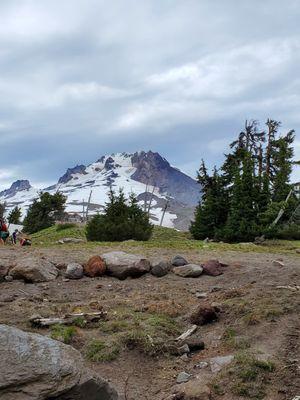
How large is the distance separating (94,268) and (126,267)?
2.64 ft

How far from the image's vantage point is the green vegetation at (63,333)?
7.58 meters

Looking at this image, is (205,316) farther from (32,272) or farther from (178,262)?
(32,272)

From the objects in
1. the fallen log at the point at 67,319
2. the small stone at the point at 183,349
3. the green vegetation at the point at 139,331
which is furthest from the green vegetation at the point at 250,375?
the fallen log at the point at 67,319

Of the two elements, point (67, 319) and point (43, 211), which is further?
point (43, 211)

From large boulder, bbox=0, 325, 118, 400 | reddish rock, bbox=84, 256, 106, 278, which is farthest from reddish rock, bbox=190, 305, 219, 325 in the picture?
reddish rock, bbox=84, 256, 106, 278

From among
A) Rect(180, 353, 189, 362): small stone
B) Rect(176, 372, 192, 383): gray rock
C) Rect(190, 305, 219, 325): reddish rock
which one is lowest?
Rect(176, 372, 192, 383): gray rock

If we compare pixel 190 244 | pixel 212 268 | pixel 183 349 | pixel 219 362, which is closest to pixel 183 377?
pixel 219 362

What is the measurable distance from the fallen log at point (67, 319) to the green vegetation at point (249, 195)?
22535 millimetres

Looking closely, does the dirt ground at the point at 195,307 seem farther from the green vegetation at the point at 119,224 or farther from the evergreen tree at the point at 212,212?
the evergreen tree at the point at 212,212

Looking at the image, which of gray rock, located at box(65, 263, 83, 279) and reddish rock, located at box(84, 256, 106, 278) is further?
reddish rock, located at box(84, 256, 106, 278)

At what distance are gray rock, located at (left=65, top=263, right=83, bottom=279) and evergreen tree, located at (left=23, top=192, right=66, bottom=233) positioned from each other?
43583 mm

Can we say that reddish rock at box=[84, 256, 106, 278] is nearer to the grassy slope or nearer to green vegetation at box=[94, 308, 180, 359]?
green vegetation at box=[94, 308, 180, 359]

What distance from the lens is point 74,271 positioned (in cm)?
1245

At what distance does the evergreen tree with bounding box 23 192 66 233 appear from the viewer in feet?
183
